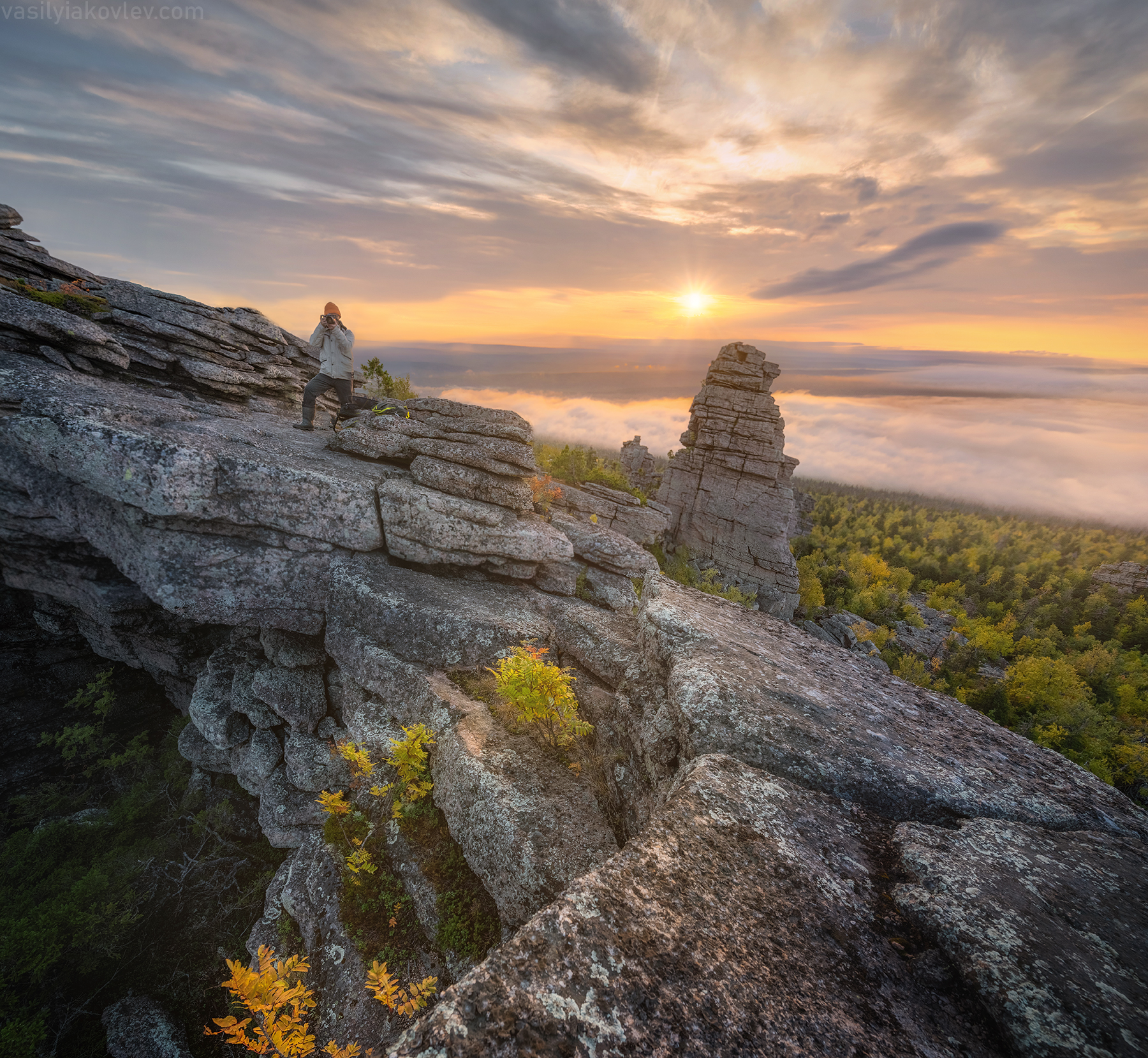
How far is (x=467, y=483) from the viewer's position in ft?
46.2

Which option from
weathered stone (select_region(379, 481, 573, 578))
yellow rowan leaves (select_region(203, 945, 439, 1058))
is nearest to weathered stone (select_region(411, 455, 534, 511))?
weathered stone (select_region(379, 481, 573, 578))

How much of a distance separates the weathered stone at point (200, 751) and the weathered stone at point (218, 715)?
2426 millimetres

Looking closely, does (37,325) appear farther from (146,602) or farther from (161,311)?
(146,602)

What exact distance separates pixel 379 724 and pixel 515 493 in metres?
7.64

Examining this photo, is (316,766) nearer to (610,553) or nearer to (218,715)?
(218,715)

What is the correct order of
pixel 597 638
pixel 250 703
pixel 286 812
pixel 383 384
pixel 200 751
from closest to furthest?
pixel 597 638 < pixel 286 812 < pixel 250 703 < pixel 200 751 < pixel 383 384

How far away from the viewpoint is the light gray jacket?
14.8 m

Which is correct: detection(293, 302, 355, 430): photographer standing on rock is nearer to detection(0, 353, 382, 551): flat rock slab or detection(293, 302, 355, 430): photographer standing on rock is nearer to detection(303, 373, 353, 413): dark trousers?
detection(303, 373, 353, 413): dark trousers

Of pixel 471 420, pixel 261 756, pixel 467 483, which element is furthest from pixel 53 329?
pixel 261 756

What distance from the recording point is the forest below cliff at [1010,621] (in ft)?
195

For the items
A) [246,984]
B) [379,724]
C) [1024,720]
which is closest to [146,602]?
[379,724]

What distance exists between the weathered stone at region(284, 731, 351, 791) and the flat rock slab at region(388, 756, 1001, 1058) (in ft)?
44.6

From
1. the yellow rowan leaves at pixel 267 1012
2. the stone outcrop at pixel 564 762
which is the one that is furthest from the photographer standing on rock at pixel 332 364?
the yellow rowan leaves at pixel 267 1012

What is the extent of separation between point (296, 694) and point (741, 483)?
153 ft
